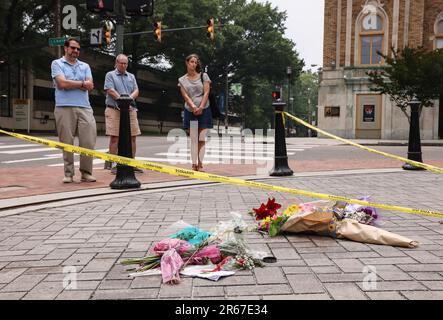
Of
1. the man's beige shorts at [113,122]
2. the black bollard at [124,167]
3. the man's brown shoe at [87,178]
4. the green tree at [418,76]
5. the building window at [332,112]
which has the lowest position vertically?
the man's brown shoe at [87,178]

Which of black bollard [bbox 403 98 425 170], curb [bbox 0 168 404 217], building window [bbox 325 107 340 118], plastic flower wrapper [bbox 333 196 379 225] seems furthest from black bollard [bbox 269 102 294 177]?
building window [bbox 325 107 340 118]

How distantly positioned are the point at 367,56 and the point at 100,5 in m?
25.1

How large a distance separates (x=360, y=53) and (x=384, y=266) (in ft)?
103

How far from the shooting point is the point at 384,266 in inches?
112

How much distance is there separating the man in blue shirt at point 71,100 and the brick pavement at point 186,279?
1.46 m

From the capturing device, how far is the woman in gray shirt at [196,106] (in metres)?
7.57

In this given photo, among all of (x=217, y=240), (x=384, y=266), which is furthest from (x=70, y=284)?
(x=384, y=266)

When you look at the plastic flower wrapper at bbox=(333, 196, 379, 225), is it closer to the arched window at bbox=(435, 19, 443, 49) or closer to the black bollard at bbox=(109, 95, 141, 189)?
the black bollard at bbox=(109, 95, 141, 189)

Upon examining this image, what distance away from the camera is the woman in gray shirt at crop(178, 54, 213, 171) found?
7.57 metres

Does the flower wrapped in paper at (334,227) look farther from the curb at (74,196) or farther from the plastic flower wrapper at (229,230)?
the curb at (74,196)

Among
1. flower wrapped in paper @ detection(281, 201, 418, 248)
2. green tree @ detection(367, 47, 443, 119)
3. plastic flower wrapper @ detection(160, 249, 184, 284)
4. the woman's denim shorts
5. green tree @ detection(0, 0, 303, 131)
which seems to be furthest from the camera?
green tree @ detection(0, 0, 303, 131)

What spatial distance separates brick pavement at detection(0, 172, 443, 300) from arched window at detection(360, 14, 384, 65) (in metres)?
28.5

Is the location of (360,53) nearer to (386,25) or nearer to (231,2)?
(386,25)

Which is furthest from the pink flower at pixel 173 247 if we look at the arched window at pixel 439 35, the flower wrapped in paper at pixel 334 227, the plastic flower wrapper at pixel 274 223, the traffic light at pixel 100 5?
the arched window at pixel 439 35
